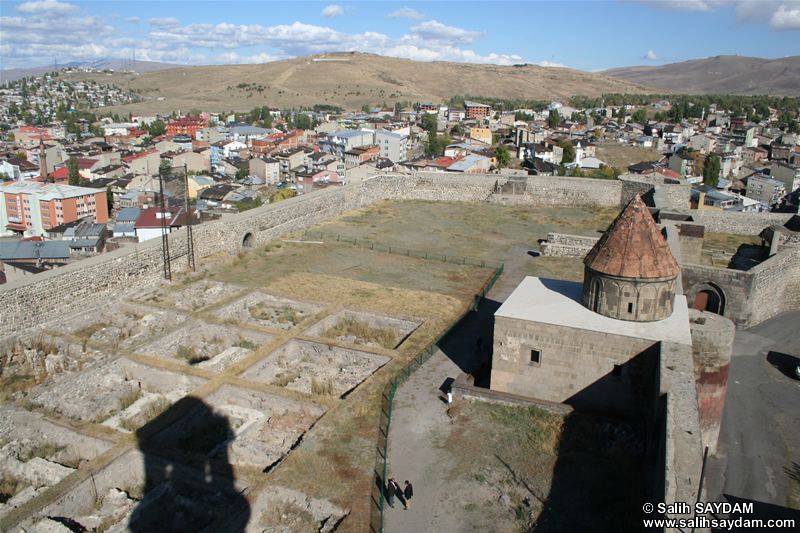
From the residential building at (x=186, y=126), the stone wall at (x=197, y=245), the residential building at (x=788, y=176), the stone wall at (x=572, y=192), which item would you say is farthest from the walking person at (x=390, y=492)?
the residential building at (x=186, y=126)

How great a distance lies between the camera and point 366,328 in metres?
14.8

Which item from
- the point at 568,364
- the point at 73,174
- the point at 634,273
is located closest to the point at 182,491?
the point at 568,364

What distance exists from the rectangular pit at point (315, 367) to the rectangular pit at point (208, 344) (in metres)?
0.72

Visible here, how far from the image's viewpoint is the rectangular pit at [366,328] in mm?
14273

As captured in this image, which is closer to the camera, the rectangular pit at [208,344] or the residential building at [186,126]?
the rectangular pit at [208,344]

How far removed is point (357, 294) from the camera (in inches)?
650

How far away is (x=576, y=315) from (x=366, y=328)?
5850 mm

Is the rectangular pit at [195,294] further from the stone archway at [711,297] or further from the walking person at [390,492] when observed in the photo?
the stone archway at [711,297]

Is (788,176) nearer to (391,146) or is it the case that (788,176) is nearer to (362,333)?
(391,146)

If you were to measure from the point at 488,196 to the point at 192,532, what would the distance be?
77.0 ft

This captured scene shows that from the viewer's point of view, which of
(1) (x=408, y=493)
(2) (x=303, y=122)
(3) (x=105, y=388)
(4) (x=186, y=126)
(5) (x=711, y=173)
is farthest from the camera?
(4) (x=186, y=126)

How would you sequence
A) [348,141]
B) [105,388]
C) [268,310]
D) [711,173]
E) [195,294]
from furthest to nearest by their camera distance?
1. [348,141]
2. [711,173]
3. [195,294]
4. [268,310]
5. [105,388]

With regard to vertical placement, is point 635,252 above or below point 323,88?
below

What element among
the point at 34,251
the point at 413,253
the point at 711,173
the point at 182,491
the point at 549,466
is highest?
the point at 711,173
